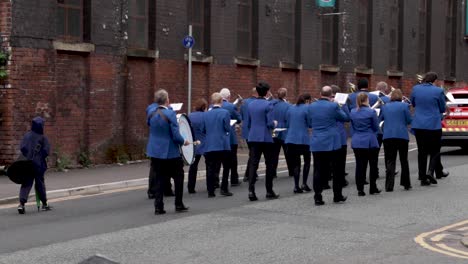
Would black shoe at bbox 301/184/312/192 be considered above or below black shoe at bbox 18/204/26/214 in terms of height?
above

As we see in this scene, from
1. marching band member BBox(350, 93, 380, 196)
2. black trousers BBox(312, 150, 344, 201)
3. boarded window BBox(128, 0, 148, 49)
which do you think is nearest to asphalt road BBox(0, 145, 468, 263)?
black trousers BBox(312, 150, 344, 201)

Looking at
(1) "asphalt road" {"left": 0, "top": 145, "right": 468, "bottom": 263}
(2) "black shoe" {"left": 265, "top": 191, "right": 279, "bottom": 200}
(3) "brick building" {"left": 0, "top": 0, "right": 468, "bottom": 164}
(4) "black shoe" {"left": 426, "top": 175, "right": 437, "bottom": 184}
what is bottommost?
(1) "asphalt road" {"left": 0, "top": 145, "right": 468, "bottom": 263}

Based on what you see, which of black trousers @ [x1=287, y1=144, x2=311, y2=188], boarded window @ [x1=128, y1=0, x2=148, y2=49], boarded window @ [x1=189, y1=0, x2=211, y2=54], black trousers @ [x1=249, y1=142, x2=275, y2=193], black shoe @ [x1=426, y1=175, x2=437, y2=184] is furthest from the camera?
boarded window @ [x1=189, y1=0, x2=211, y2=54]

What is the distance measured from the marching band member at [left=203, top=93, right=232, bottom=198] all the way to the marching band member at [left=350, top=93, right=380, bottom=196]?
7.31 feet

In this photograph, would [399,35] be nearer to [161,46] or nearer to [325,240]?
[161,46]

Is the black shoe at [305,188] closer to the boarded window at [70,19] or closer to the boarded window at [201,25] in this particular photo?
the boarded window at [70,19]

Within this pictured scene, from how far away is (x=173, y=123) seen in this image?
13227mm

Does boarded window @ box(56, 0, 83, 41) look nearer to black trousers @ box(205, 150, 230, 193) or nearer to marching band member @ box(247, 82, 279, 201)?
black trousers @ box(205, 150, 230, 193)

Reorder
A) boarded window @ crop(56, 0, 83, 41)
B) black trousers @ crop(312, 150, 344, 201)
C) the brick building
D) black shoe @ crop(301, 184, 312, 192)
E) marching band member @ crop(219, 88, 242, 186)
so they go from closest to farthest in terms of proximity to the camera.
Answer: black trousers @ crop(312, 150, 344, 201)
black shoe @ crop(301, 184, 312, 192)
marching band member @ crop(219, 88, 242, 186)
the brick building
boarded window @ crop(56, 0, 83, 41)

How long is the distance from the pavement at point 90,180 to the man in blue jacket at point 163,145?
320 cm

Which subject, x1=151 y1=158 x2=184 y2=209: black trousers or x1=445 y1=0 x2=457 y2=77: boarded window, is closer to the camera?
x1=151 y1=158 x2=184 y2=209: black trousers

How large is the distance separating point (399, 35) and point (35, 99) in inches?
822

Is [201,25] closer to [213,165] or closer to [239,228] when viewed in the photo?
[213,165]

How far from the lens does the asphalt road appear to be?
9906mm
